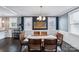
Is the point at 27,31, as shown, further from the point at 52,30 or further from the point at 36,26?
the point at 52,30

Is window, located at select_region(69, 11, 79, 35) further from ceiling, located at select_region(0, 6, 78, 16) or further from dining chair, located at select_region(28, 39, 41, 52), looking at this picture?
dining chair, located at select_region(28, 39, 41, 52)

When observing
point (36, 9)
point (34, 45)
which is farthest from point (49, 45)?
point (36, 9)

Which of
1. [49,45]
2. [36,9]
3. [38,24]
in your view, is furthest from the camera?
[38,24]

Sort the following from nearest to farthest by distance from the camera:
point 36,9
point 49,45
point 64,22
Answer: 1. point 49,45
2. point 36,9
3. point 64,22

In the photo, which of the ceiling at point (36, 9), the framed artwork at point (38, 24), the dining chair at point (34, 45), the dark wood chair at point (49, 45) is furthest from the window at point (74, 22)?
the framed artwork at point (38, 24)

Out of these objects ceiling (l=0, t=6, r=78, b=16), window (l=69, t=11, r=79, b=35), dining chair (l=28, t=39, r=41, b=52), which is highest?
ceiling (l=0, t=6, r=78, b=16)

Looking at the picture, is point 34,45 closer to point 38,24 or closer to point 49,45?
point 49,45

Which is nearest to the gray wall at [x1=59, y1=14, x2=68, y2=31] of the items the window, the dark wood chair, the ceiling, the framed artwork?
the window

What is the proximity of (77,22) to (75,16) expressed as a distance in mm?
581

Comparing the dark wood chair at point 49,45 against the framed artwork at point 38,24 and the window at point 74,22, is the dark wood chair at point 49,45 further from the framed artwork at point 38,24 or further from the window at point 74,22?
the framed artwork at point 38,24
